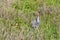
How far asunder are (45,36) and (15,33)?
2.30 feet

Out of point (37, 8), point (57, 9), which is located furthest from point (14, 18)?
point (57, 9)

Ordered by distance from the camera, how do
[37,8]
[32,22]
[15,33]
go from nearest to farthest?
1. [15,33]
2. [32,22]
3. [37,8]

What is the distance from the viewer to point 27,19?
5.44 m

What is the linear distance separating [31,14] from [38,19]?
0.71 feet

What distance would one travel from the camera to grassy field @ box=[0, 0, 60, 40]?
5074mm

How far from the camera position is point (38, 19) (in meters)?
5.51

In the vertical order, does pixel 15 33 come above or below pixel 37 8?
below

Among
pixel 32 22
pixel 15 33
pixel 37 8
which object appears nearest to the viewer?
pixel 15 33

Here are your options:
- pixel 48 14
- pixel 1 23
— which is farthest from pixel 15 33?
pixel 48 14

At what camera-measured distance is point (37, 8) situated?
18.9ft

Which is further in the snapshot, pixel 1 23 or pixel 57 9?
pixel 57 9

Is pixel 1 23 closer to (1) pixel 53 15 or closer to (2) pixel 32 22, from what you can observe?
(2) pixel 32 22

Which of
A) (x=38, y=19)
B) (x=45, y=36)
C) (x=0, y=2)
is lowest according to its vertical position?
(x=45, y=36)

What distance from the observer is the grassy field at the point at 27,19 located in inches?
200
